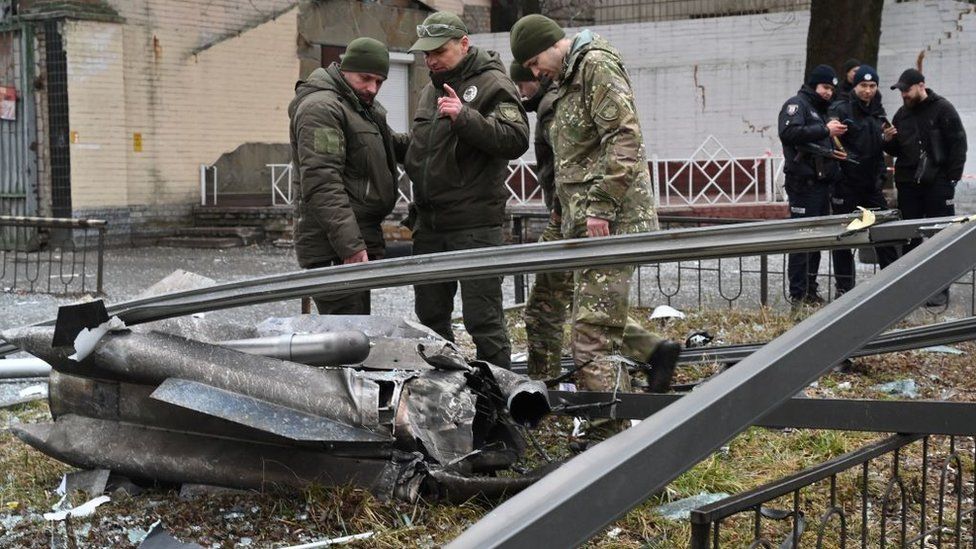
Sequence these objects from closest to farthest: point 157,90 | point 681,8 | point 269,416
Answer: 1. point 269,416
2. point 157,90
3. point 681,8

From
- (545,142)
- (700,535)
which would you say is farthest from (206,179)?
(700,535)

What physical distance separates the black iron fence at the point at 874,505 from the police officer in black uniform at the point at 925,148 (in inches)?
191

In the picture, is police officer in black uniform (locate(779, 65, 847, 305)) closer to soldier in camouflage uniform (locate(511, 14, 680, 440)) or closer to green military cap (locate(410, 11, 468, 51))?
soldier in camouflage uniform (locate(511, 14, 680, 440))

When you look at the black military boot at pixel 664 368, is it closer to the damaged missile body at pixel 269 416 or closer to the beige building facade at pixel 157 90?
the damaged missile body at pixel 269 416

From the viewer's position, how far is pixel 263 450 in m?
3.99

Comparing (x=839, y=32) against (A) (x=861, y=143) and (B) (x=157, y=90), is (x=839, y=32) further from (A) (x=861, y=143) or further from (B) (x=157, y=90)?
(B) (x=157, y=90)

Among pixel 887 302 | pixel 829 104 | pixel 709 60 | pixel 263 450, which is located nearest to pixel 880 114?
pixel 829 104

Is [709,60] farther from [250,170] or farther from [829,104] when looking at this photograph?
[829,104]

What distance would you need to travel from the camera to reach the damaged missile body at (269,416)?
3.78m

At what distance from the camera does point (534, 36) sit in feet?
16.4

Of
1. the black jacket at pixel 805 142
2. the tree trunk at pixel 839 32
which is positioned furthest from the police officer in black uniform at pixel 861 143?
the tree trunk at pixel 839 32

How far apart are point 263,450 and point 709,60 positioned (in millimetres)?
16139

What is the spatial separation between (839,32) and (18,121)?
11386 millimetres

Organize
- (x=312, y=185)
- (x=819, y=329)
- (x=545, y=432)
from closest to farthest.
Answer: (x=819, y=329)
(x=545, y=432)
(x=312, y=185)
